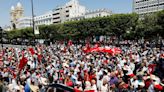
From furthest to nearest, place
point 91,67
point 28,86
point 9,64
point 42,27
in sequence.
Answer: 1. point 42,27
2. point 9,64
3. point 91,67
4. point 28,86

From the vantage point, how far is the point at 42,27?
3644 inches

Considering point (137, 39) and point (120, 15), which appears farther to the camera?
point (120, 15)

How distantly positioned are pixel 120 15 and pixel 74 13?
112 meters

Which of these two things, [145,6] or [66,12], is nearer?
[66,12]

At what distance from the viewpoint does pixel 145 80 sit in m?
12.9

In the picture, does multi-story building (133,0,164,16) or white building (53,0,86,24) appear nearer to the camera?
white building (53,0,86,24)

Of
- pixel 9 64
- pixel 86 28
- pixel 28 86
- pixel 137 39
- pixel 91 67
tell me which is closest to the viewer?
pixel 28 86

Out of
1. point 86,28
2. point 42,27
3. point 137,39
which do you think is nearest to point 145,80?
point 137,39

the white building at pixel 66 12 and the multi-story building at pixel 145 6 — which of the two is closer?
the white building at pixel 66 12

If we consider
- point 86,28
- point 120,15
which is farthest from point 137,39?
point 86,28

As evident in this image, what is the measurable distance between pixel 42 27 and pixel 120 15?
27154 millimetres

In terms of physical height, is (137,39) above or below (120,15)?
below

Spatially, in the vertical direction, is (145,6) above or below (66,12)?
above

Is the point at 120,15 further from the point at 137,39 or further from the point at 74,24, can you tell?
the point at 74,24
